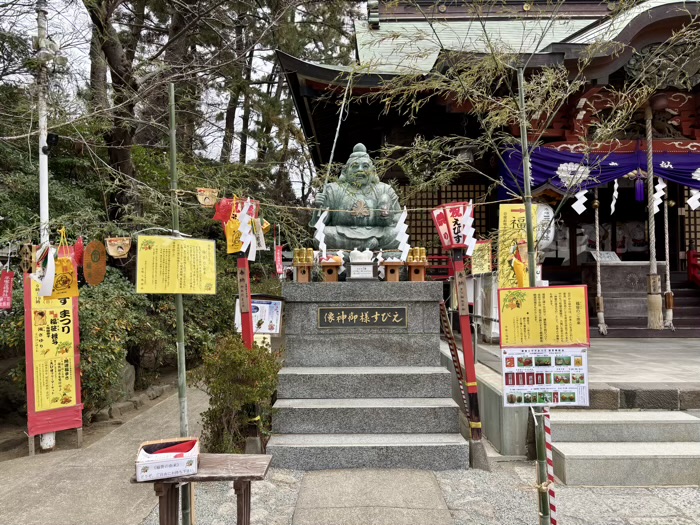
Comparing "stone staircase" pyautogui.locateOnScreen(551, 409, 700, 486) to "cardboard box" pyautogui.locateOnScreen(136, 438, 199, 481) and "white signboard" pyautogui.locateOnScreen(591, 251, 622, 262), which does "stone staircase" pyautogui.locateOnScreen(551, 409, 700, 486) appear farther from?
"white signboard" pyautogui.locateOnScreen(591, 251, 622, 262)

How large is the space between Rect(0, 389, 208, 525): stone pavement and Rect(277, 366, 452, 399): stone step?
1.45 meters

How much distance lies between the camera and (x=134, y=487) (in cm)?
415

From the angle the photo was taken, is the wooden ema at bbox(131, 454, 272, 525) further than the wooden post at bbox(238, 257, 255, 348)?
No

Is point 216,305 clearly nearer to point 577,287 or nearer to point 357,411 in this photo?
point 357,411

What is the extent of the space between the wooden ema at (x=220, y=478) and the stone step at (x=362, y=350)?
7.99 ft

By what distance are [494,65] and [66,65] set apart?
18.8 feet

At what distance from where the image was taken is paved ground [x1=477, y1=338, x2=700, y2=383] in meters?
5.50

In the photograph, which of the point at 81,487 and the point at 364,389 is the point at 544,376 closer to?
the point at 364,389

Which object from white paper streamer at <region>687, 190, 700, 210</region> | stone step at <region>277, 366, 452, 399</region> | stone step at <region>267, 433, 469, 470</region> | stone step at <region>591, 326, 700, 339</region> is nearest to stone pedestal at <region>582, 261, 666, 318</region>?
stone step at <region>591, 326, 700, 339</region>

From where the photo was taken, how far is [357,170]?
22.7 ft

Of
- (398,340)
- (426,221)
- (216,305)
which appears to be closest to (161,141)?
(216,305)

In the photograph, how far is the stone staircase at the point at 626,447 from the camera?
4.06 m

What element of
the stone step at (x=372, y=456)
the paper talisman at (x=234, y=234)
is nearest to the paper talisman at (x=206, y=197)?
the paper talisman at (x=234, y=234)

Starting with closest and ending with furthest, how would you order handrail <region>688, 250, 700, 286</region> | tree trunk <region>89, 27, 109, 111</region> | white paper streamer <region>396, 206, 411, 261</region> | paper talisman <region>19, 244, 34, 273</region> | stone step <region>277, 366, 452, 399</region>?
paper talisman <region>19, 244, 34, 273</region> < stone step <region>277, 366, 452, 399</region> < white paper streamer <region>396, 206, 411, 261</region> < tree trunk <region>89, 27, 109, 111</region> < handrail <region>688, 250, 700, 286</region>
